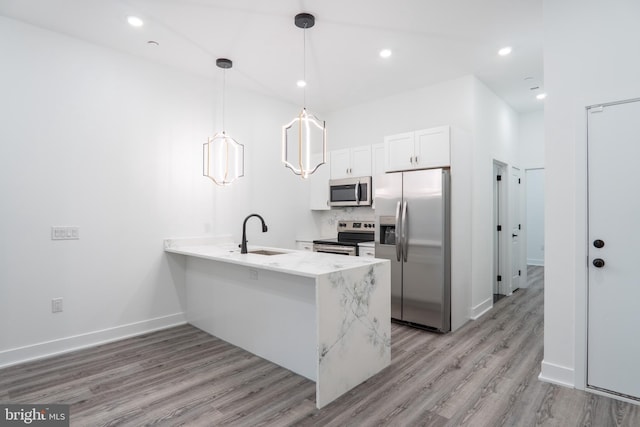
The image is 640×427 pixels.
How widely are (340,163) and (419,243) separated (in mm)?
1988

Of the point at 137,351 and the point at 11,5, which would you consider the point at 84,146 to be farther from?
the point at 137,351

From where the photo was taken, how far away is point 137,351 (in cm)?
323

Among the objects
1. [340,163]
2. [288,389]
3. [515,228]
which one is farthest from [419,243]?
[515,228]

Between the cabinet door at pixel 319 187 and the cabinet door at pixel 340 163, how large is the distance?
0.34ft

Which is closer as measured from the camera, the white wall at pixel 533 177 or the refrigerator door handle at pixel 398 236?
the refrigerator door handle at pixel 398 236

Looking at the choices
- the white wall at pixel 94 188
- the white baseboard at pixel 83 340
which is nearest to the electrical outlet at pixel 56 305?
the white wall at pixel 94 188

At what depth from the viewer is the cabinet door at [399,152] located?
13.5 ft

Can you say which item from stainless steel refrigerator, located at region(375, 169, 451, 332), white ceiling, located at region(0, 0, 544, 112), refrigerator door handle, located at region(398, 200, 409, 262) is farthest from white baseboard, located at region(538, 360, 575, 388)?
white ceiling, located at region(0, 0, 544, 112)

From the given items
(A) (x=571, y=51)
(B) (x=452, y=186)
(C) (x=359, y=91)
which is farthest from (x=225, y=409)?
(C) (x=359, y=91)

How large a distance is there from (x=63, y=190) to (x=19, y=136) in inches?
22.1

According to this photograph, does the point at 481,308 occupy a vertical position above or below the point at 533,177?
below

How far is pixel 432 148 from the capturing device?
3941 millimetres

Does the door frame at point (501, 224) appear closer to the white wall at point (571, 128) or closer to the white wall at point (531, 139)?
the white wall at point (531, 139)

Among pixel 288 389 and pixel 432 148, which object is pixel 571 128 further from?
pixel 288 389
